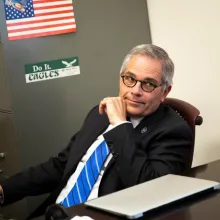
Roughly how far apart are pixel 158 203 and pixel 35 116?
1.53 meters

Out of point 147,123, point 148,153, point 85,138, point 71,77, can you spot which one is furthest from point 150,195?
point 71,77

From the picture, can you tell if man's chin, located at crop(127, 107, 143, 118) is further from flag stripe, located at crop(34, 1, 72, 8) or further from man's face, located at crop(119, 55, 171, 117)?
flag stripe, located at crop(34, 1, 72, 8)

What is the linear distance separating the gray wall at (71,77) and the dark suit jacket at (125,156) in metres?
0.60

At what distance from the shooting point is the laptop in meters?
0.97

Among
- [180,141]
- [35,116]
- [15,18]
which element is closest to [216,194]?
[180,141]

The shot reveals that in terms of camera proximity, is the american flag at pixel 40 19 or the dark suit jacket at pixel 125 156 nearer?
the dark suit jacket at pixel 125 156

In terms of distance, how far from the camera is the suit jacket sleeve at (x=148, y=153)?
4.56ft

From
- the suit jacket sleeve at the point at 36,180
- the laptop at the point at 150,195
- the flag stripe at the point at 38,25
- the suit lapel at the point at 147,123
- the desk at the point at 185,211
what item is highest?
the flag stripe at the point at 38,25

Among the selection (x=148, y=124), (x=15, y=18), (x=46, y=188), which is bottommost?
(x=46, y=188)

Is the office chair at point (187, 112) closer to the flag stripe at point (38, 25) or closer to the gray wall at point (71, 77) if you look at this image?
the gray wall at point (71, 77)

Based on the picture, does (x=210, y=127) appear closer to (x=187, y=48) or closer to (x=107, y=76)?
(x=187, y=48)

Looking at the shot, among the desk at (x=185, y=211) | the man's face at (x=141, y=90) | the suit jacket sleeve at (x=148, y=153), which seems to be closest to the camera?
the desk at (x=185, y=211)

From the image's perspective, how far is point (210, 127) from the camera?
86.7 inches

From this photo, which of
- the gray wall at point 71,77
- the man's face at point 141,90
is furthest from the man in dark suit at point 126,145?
the gray wall at point 71,77
